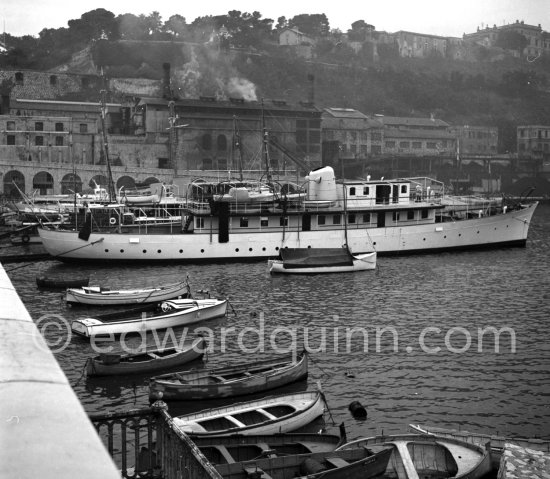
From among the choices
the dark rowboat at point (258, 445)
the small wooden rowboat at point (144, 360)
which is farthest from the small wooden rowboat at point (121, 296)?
the dark rowboat at point (258, 445)

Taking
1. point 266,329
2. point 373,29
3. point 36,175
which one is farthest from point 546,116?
point 266,329

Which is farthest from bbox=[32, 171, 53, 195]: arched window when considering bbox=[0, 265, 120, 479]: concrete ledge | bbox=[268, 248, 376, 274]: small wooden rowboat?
bbox=[0, 265, 120, 479]: concrete ledge

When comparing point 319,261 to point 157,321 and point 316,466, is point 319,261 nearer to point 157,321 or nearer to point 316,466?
point 157,321

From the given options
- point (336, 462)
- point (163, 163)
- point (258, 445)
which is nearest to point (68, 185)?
point (163, 163)

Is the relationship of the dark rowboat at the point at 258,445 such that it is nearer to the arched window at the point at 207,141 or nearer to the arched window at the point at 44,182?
the arched window at the point at 44,182

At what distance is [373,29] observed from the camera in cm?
18388

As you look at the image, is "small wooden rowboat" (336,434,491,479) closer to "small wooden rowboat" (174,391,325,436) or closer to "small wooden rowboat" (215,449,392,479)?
"small wooden rowboat" (215,449,392,479)

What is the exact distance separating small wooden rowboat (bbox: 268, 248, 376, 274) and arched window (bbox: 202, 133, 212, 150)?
43.5 m

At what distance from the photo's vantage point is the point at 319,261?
4250cm

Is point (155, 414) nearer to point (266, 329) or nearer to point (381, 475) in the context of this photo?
point (381, 475)

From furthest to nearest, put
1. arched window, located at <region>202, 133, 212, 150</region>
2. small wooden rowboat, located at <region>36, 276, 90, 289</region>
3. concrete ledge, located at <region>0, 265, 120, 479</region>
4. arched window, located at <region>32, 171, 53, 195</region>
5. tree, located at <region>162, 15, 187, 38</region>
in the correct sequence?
tree, located at <region>162, 15, 187, 38</region>, arched window, located at <region>202, 133, 212, 150</region>, arched window, located at <region>32, 171, 53, 195</region>, small wooden rowboat, located at <region>36, 276, 90, 289</region>, concrete ledge, located at <region>0, 265, 120, 479</region>

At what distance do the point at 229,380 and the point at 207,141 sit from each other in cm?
6588

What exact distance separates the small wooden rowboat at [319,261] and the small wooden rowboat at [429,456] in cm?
2630

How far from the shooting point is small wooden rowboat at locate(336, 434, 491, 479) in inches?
577
